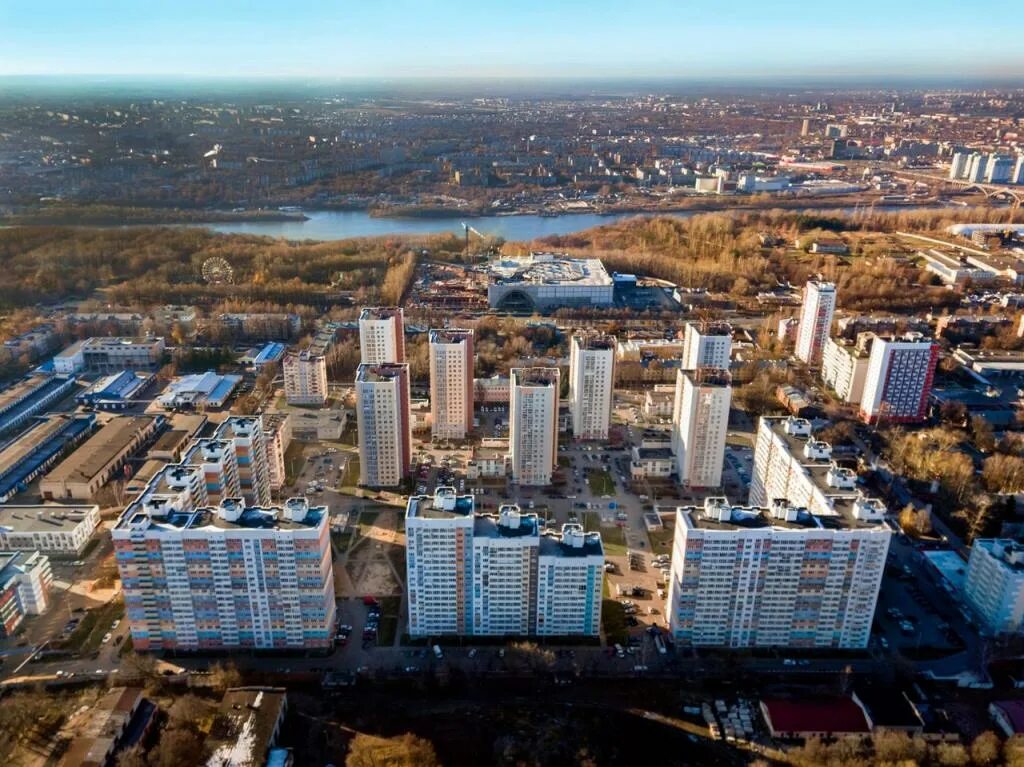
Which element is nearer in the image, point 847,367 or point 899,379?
point 899,379

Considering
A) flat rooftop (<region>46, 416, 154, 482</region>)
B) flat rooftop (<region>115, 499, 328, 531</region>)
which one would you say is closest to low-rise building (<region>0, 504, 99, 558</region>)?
flat rooftop (<region>46, 416, 154, 482</region>)

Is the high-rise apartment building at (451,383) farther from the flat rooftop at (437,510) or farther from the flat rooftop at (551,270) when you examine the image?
the flat rooftop at (551,270)

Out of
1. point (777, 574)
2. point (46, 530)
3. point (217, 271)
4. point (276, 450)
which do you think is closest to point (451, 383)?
point (276, 450)

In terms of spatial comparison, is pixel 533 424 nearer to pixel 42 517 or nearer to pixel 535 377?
pixel 535 377

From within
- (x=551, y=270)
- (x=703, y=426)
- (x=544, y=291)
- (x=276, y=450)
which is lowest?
(x=276, y=450)

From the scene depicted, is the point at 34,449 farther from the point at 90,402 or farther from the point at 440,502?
the point at 440,502

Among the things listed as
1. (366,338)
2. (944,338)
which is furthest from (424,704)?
(944,338)

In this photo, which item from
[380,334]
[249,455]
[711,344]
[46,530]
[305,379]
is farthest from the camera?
[305,379]
